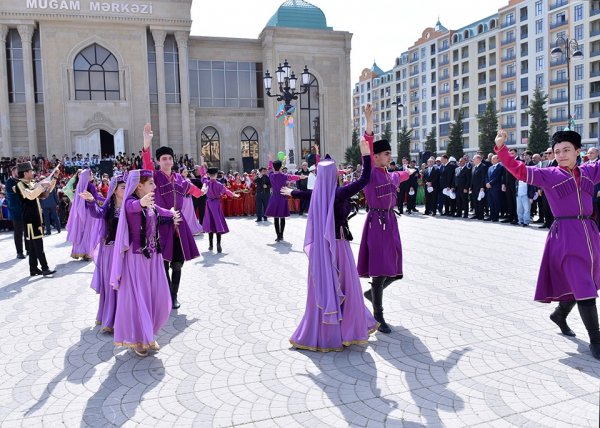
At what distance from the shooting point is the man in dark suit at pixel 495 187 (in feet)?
49.6

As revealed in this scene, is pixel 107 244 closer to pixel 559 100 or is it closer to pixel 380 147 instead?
A: pixel 380 147

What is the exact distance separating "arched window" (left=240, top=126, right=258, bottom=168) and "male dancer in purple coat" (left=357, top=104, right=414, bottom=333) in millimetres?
32741

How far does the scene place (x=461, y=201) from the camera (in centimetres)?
1702

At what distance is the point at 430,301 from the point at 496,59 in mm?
69757

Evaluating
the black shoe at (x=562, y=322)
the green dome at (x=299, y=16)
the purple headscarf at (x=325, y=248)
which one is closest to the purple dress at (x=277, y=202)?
the purple headscarf at (x=325, y=248)

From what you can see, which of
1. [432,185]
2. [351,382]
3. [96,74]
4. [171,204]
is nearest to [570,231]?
[351,382]

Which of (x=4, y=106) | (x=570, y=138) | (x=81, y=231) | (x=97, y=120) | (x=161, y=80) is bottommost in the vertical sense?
(x=81, y=231)

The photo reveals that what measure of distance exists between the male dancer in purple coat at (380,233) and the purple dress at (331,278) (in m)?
0.46

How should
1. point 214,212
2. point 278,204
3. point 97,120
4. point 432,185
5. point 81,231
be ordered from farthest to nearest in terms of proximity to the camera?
1. point 97,120
2. point 432,185
3. point 278,204
4. point 214,212
5. point 81,231

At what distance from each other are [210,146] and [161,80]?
5.78m

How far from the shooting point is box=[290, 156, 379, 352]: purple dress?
15.8 feet

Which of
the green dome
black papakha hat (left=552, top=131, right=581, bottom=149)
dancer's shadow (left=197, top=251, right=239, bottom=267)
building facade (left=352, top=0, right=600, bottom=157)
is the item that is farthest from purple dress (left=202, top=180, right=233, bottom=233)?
building facade (left=352, top=0, right=600, bottom=157)

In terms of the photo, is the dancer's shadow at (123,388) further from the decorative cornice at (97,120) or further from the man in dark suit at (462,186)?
the decorative cornice at (97,120)

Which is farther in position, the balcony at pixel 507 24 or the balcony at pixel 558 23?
the balcony at pixel 507 24
